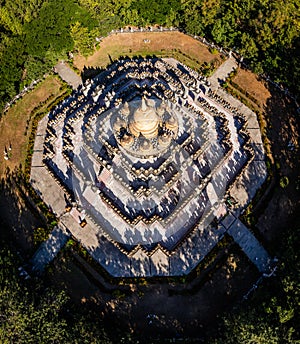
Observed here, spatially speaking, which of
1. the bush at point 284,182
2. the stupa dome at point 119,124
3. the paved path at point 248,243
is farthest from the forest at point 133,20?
the paved path at point 248,243

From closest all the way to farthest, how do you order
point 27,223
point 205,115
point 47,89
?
point 27,223 < point 205,115 < point 47,89

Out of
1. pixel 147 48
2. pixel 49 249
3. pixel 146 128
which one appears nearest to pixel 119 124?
pixel 146 128

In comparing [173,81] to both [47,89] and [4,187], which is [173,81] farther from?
[4,187]

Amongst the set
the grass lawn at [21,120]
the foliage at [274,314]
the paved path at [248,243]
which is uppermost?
the grass lawn at [21,120]

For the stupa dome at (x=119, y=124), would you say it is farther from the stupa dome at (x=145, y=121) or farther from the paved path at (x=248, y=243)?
the paved path at (x=248, y=243)

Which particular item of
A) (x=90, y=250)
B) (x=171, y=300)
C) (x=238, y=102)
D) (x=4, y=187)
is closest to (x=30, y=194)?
(x=4, y=187)

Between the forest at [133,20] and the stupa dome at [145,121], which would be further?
the forest at [133,20]

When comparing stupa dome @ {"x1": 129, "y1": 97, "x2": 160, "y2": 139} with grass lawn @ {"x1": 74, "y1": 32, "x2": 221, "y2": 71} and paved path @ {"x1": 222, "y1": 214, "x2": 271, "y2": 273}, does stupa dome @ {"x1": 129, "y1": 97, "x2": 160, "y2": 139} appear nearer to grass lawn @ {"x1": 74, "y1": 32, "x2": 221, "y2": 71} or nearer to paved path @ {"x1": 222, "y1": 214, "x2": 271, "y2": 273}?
paved path @ {"x1": 222, "y1": 214, "x2": 271, "y2": 273}
